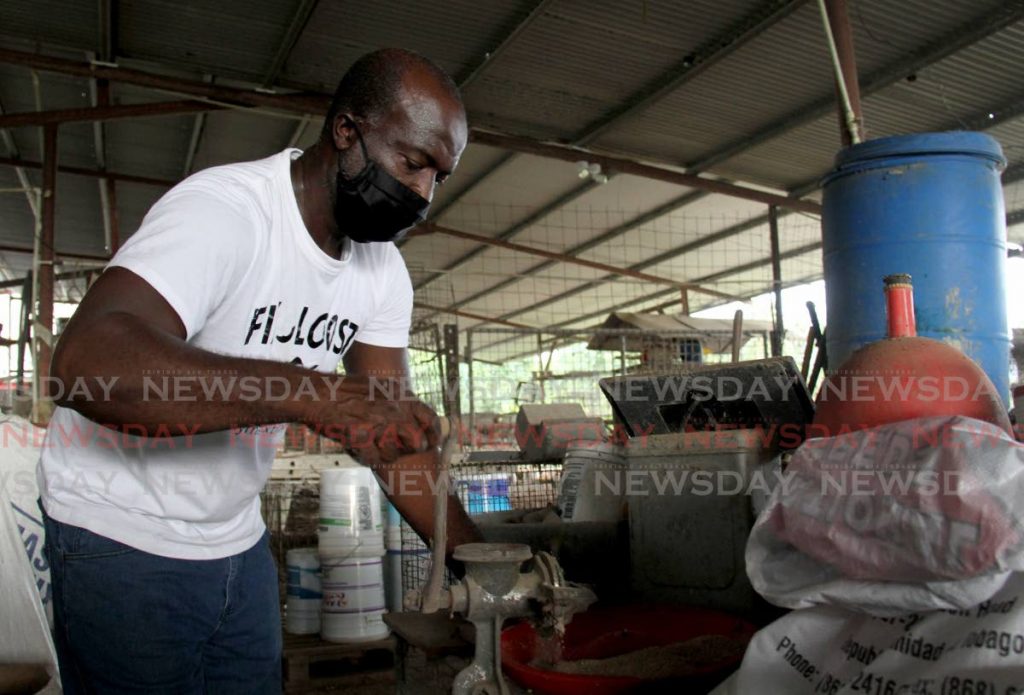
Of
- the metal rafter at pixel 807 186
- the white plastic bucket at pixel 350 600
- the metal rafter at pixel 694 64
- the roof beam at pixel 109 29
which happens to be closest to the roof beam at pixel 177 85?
the roof beam at pixel 109 29

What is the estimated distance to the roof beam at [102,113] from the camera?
259 inches

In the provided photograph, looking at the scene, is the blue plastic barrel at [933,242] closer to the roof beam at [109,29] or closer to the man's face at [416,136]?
the man's face at [416,136]

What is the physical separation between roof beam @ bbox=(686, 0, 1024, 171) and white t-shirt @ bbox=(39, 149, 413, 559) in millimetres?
5268

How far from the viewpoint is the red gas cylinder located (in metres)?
1.36

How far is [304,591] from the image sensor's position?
149 inches

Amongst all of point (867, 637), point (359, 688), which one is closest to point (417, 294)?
point (359, 688)

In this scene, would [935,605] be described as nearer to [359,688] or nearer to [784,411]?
[784,411]

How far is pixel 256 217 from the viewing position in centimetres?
136

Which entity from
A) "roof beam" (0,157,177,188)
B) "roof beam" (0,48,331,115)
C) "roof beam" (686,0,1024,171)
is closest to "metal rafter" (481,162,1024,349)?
"roof beam" (686,0,1024,171)

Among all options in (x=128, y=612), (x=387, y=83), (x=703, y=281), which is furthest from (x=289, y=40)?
(x=703, y=281)

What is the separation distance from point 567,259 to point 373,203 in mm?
10670

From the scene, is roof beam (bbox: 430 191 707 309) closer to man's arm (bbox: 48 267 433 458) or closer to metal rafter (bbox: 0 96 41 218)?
metal rafter (bbox: 0 96 41 218)

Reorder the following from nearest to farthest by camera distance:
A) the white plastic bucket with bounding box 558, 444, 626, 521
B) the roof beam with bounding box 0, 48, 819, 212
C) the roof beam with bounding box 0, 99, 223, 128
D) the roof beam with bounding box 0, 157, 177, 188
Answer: the white plastic bucket with bounding box 558, 444, 626, 521
the roof beam with bounding box 0, 48, 819, 212
the roof beam with bounding box 0, 99, 223, 128
the roof beam with bounding box 0, 157, 177, 188

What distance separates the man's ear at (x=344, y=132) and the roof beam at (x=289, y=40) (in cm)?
446
